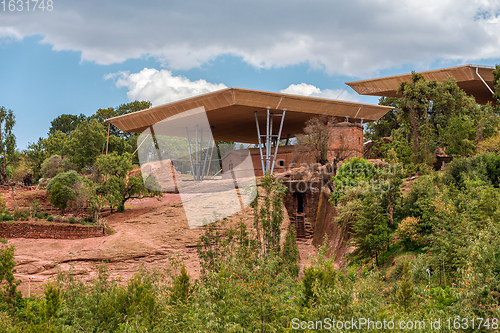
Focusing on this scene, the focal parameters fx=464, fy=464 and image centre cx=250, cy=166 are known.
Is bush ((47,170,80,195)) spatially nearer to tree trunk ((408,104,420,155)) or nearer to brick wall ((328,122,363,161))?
brick wall ((328,122,363,161))

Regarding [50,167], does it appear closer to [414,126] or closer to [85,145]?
[85,145]

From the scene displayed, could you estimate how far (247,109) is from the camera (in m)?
25.8

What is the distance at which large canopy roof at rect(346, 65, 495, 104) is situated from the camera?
28.4 meters

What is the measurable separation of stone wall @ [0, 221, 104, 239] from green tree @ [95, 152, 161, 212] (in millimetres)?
3660

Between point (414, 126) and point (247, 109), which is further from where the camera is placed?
point (247, 109)

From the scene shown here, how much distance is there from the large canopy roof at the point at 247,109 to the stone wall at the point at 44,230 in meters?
8.20

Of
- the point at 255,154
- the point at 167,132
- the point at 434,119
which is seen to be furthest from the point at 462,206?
the point at 167,132

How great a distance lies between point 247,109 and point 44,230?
1202 centimetres

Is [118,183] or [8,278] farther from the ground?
[118,183]

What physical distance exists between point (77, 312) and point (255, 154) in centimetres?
2201

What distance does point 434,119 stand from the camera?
972 inches

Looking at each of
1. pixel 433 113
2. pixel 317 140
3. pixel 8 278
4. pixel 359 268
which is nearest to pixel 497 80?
pixel 433 113

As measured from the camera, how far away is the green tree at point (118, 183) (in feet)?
85.7

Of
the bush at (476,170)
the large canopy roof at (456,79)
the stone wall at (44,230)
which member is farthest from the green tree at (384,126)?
the stone wall at (44,230)
